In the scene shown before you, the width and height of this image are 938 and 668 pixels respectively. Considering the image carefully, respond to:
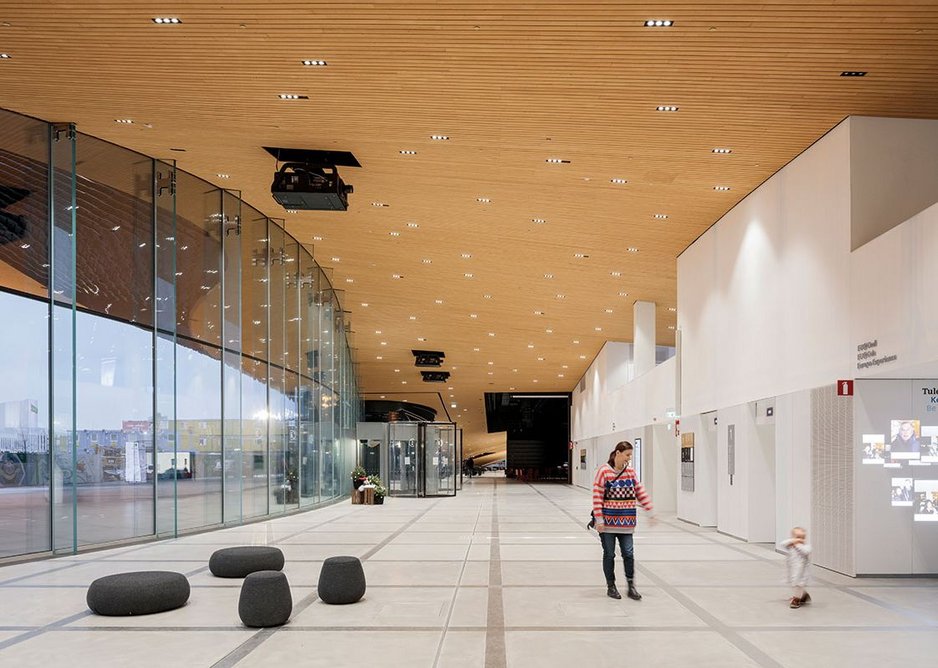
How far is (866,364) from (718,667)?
5.99m

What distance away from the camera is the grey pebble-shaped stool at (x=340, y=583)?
29.7 ft

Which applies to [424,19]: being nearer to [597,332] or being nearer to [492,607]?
[492,607]

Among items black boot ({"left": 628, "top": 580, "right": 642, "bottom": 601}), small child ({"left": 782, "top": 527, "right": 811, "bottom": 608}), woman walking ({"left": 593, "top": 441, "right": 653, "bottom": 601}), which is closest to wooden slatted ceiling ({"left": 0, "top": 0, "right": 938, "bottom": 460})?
woman walking ({"left": 593, "top": 441, "right": 653, "bottom": 601})

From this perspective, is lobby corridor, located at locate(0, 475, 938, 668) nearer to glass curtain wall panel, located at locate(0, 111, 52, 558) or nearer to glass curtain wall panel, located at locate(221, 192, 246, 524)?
glass curtain wall panel, located at locate(0, 111, 52, 558)

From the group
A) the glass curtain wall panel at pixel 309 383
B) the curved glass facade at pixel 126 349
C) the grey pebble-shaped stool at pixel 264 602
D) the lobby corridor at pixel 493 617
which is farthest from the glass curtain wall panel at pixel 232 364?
the grey pebble-shaped stool at pixel 264 602

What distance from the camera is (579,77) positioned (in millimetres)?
10812

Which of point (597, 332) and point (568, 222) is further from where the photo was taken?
point (597, 332)

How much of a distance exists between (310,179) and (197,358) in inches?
190

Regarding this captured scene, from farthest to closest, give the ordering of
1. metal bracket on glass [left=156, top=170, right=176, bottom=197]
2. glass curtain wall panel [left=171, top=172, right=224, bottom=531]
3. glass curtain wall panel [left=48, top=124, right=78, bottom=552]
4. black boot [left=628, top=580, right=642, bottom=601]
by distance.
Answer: glass curtain wall panel [left=171, top=172, right=224, bottom=531], metal bracket on glass [left=156, top=170, right=176, bottom=197], glass curtain wall panel [left=48, top=124, right=78, bottom=552], black boot [left=628, top=580, right=642, bottom=601]

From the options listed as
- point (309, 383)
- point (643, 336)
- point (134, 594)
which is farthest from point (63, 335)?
point (643, 336)

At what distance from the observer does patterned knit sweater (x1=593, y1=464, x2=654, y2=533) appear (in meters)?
9.61

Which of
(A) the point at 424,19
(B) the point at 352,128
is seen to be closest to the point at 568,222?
(B) the point at 352,128

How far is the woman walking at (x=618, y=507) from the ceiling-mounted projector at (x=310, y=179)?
6794 millimetres

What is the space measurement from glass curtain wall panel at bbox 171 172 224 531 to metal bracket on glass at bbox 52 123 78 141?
309cm
